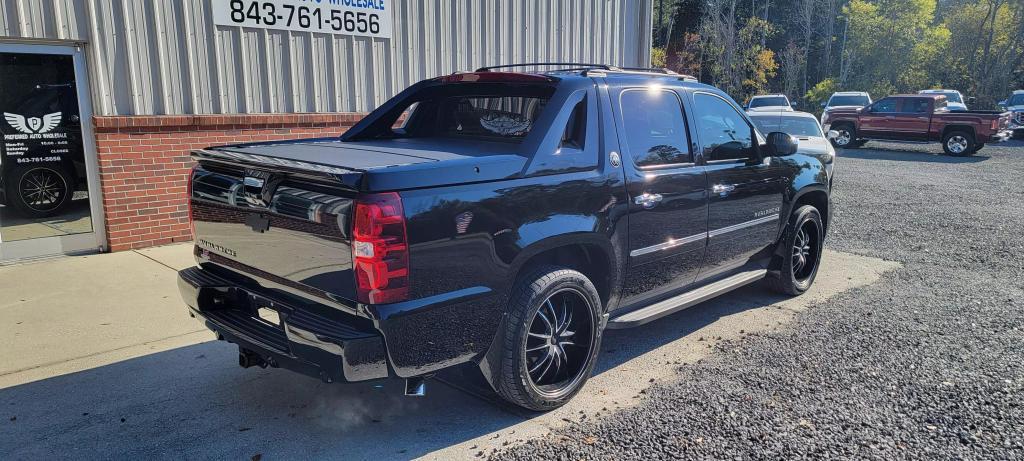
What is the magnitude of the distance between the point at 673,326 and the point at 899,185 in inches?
449

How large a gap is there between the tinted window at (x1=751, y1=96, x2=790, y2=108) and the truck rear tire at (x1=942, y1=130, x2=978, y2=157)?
781 cm

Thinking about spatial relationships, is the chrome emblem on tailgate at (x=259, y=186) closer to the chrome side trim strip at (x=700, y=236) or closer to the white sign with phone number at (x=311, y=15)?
the chrome side trim strip at (x=700, y=236)

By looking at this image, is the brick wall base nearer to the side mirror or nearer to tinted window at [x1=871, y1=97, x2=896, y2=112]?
the side mirror

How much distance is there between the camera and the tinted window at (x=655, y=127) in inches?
170

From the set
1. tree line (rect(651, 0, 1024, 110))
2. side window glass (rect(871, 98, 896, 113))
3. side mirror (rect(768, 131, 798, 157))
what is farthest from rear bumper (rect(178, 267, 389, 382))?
tree line (rect(651, 0, 1024, 110))

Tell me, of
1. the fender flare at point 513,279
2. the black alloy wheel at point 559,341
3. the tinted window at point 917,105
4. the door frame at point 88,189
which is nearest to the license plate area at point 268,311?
the fender flare at point 513,279

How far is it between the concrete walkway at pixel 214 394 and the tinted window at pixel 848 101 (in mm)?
24847

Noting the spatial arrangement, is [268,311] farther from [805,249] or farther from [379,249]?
[805,249]

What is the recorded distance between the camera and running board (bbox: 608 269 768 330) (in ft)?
14.1

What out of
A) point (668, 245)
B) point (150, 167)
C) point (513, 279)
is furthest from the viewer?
point (150, 167)

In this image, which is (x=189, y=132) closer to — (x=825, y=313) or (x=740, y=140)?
(x=740, y=140)

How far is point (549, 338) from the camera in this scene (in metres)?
3.87

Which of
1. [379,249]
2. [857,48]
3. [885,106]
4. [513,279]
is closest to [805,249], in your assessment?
[513,279]

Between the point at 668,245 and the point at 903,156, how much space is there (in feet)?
67.1
